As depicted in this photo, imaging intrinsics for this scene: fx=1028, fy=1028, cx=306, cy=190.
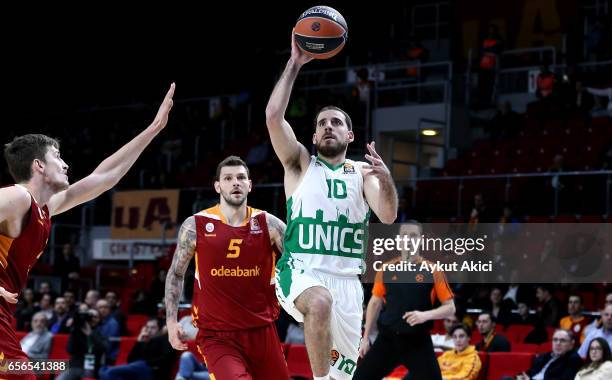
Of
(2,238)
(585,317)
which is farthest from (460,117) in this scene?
(2,238)

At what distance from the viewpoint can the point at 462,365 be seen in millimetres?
11844

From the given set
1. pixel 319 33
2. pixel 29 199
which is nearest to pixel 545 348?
pixel 319 33

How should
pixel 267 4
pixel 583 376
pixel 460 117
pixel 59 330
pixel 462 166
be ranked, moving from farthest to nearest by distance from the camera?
pixel 267 4 → pixel 460 117 → pixel 462 166 → pixel 59 330 → pixel 583 376

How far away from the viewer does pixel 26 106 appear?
2962 cm

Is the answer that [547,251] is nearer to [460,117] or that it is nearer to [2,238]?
[460,117]

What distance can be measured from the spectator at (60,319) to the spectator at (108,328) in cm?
65

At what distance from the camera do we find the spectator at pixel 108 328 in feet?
51.0

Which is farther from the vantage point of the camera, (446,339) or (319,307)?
(446,339)

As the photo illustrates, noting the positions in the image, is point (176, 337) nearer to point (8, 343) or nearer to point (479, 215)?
point (8, 343)

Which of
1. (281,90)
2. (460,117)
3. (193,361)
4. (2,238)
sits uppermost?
(460,117)

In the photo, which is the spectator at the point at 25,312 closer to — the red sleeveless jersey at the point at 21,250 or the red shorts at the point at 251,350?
the red shorts at the point at 251,350

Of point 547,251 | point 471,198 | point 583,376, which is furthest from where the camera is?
point 471,198

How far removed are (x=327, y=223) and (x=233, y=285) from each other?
3.44ft

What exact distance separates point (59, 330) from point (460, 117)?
9900 millimetres
